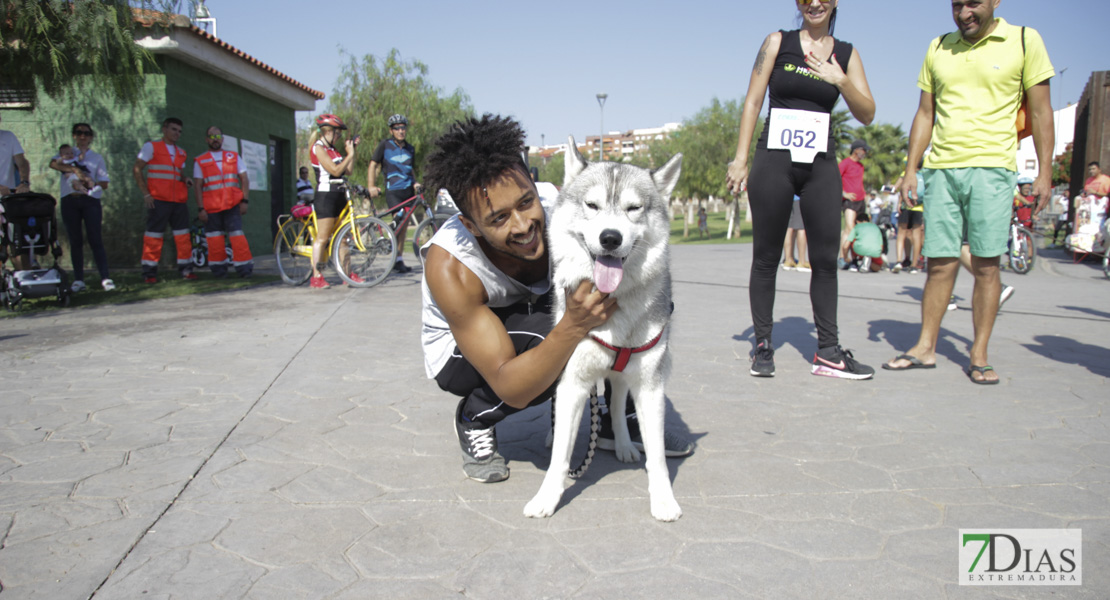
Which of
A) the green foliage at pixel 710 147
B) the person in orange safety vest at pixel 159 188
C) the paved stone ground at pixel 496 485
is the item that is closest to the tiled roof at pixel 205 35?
the person in orange safety vest at pixel 159 188

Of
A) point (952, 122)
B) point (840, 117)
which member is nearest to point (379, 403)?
point (952, 122)

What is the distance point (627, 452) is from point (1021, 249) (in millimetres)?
11364

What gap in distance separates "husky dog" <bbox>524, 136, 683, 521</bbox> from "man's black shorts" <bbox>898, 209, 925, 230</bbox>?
9942 millimetres

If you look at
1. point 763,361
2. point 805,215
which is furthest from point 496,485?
point 805,215

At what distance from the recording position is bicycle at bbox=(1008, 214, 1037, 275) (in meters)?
11.2

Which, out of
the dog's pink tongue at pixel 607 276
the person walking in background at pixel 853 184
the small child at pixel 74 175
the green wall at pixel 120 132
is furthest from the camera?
the green wall at pixel 120 132

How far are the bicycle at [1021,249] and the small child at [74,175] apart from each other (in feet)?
46.4

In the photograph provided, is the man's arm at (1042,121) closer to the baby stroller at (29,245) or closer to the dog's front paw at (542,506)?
the dog's front paw at (542,506)

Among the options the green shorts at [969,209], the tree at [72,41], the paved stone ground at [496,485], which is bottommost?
the paved stone ground at [496,485]

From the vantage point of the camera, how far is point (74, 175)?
838 cm

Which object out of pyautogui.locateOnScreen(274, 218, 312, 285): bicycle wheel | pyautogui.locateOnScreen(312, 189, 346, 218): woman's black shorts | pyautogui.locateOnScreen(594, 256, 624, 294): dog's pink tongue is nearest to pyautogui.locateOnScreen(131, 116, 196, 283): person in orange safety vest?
pyautogui.locateOnScreen(274, 218, 312, 285): bicycle wheel

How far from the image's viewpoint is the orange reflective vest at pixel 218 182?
10.1 m

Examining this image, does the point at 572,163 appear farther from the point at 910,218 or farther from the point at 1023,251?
the point at 1023,251

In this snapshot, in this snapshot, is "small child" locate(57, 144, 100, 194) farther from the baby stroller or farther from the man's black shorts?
the man's black shorts
